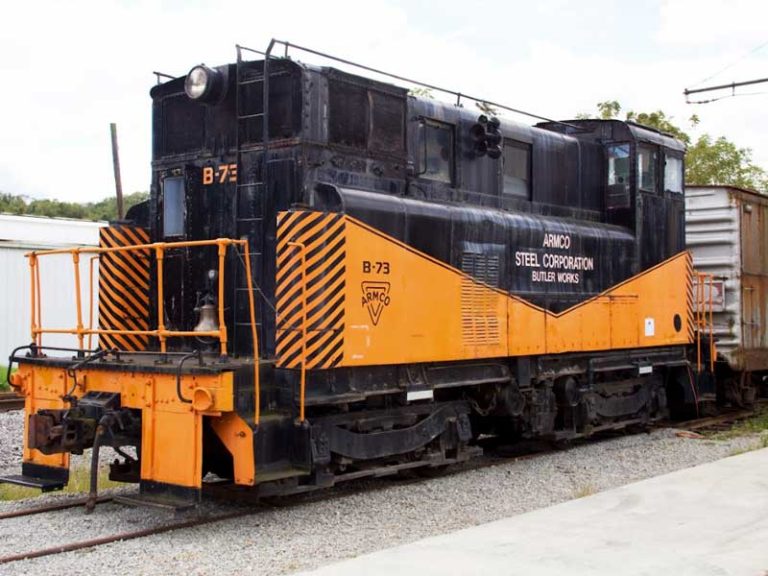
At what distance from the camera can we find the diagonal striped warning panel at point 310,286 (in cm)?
763

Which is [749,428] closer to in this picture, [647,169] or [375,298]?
[647,169]

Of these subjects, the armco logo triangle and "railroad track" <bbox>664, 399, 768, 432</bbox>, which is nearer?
the armco logo triangle

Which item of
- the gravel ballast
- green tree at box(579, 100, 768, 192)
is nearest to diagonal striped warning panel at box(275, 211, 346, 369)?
the gravel ballast

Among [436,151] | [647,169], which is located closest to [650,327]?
[647,169]

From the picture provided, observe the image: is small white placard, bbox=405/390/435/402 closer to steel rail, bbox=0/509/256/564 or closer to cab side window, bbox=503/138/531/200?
steel rail, bbox=0/509/256/564

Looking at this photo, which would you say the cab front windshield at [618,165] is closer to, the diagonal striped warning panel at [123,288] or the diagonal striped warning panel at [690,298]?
the diagonal striped warning panel at [690,298]

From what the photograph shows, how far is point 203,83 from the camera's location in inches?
331

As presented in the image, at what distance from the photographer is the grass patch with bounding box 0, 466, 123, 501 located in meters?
8.85

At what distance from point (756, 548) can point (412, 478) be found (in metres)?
4.02

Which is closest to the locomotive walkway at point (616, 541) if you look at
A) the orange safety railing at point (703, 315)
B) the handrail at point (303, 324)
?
the handrail at point (303, 324)

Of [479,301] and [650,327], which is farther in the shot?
[650,327]

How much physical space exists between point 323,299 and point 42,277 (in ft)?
52.3

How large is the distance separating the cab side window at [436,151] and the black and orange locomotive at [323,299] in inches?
0.9

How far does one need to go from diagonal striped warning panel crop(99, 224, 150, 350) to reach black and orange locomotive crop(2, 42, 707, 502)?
2cm
